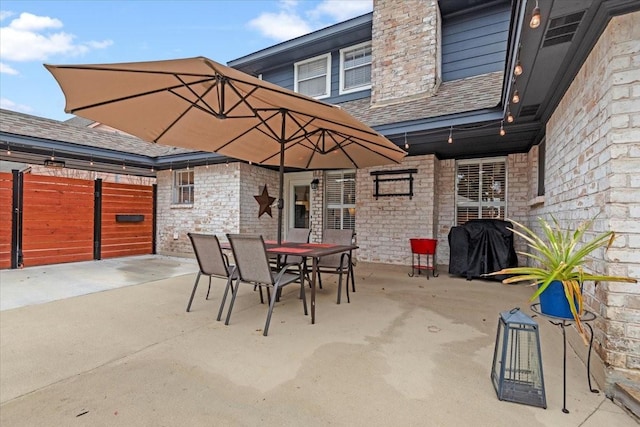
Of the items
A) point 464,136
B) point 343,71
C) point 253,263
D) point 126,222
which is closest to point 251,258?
point 253,263

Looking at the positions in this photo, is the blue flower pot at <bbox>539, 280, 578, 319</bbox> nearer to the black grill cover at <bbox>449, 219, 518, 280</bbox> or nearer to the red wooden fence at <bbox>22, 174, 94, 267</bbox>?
the black grill cover at <bbox>449, 219, 518, 280</bbox>

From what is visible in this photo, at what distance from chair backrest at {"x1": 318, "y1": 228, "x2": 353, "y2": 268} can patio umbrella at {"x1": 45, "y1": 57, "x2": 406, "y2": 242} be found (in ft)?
3.73

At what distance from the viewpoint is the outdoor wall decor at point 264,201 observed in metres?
7.98

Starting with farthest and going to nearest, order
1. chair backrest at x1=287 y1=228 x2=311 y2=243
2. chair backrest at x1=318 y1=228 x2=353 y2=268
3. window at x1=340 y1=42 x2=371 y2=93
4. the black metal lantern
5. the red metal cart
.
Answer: window at x1=340 y1=42 x2=371 y2=93
the red metal cart
chair backrest at x1=287 y1=228 x2=311 y2=243
chair backrest at x1=318 y1=228 x2=353 y2=268
the black metal lantern

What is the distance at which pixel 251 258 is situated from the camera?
3.07m

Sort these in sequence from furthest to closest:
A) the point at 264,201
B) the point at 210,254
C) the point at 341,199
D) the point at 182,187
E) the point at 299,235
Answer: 1. the point at 182,187
2. the point at 264,201
3. the point at 341,199
4. the point at 299,235
5. the point at 210,254

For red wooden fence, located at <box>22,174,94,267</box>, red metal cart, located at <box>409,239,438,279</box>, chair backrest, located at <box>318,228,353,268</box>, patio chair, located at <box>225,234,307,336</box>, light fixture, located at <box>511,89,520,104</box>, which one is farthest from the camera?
red wooden fence, located at <box>22,174,94,267</box>

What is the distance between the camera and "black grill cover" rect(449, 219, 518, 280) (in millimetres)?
5332

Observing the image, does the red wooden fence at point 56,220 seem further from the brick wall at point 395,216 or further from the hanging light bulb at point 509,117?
the hanging light bulb at point 509,117

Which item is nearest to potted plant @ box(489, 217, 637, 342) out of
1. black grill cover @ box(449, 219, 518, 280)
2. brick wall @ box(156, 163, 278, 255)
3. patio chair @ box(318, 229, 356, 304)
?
patio chair @ box(318, 229, 356, 304)

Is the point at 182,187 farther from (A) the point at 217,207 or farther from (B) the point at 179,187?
(A) the point at 217,207

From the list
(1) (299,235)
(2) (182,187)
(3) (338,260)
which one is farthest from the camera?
(2) (182,187)

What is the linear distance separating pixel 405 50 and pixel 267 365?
21.2 ft

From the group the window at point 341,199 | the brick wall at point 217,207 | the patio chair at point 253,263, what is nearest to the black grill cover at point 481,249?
the window at point 341,199
